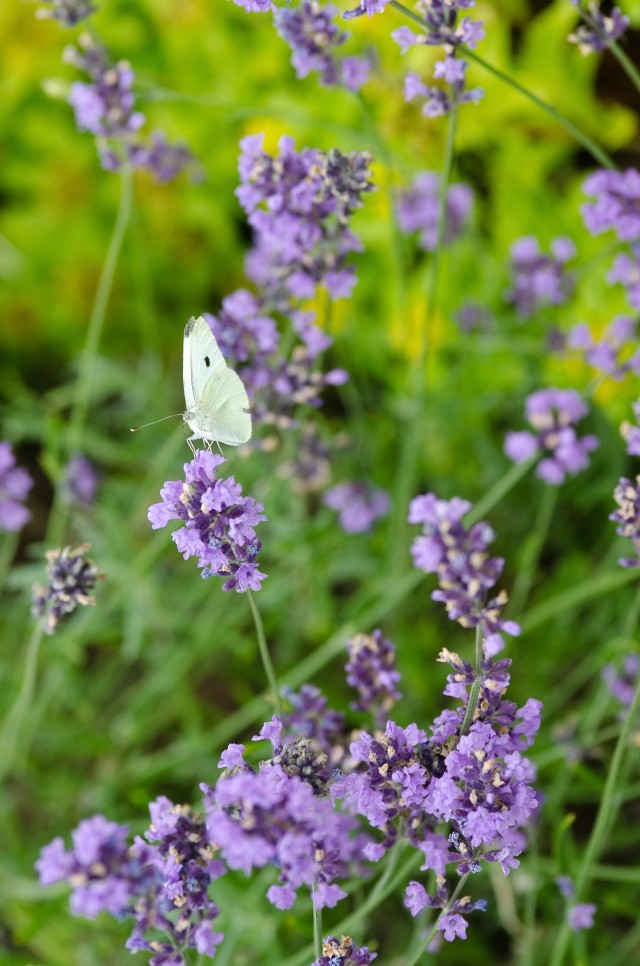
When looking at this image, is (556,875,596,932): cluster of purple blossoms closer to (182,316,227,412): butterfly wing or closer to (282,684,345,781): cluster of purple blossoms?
(282,684,345,781): cluster of purple blossoms

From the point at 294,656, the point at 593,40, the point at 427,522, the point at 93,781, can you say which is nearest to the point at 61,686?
the point at 93,781

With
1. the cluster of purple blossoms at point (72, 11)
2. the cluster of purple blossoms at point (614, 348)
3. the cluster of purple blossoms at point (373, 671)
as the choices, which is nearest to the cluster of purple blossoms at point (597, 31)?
the cluster of purple blossoms at point (614, 348)

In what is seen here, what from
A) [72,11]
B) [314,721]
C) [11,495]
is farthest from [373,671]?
[72,11]

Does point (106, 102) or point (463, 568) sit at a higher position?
point (106, 102)

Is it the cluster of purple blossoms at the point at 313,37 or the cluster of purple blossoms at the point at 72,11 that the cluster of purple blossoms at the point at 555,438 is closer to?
the cluster of purple blossoms at the point at 313,37

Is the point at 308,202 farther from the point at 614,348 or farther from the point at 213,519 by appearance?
the point at 614,348

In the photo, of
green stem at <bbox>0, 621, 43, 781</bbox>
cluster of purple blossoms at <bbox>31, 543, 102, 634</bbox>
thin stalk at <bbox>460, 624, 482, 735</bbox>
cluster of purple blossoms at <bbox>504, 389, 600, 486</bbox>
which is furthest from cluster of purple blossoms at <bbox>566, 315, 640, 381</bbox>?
green stem at <bbox>0, 621, 43, 781</bbox>

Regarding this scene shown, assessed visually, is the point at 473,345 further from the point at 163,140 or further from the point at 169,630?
the point at 169,630
